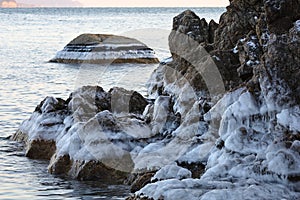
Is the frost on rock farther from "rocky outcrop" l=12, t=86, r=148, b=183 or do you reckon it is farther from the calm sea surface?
"rocky outcrop" l=12, t=86, r=148, b=183

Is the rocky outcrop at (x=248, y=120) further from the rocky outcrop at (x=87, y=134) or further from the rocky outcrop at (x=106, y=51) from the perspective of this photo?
the rocky outcrop at (x=106, y=51)

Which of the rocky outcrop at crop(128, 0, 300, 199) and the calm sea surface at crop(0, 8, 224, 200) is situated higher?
the rocky outcrop at crop(128, 0, 300, 199)

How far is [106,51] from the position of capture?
4844cm

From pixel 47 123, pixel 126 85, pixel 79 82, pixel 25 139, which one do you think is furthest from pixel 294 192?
pixel 79 82

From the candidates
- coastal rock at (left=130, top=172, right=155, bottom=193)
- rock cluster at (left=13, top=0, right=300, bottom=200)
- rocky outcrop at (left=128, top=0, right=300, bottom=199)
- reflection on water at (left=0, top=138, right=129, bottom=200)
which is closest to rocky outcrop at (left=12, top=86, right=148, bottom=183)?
rock cluster at (left=13, top=0, right=300, bottom=200)

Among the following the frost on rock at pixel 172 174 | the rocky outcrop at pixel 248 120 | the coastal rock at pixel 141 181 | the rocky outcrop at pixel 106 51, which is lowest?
the rocky outcrop at pixel 106 51

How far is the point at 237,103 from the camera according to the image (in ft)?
44.3

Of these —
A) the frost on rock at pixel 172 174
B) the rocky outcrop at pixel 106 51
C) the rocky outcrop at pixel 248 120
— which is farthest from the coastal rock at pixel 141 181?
the rocky outcrop at pixel 106 51

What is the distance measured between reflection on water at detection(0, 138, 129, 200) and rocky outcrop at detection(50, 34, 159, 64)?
3003cm

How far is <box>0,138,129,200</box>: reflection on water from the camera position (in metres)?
14.5

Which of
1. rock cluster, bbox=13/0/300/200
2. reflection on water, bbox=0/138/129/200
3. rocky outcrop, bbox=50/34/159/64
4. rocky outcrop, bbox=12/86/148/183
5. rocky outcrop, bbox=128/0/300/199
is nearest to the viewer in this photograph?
rocky outcrop, bbox=128/0/300/199

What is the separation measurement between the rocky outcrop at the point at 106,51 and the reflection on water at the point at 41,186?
30028 millimetres

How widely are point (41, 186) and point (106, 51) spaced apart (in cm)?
3338

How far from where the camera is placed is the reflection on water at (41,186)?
14.5m
